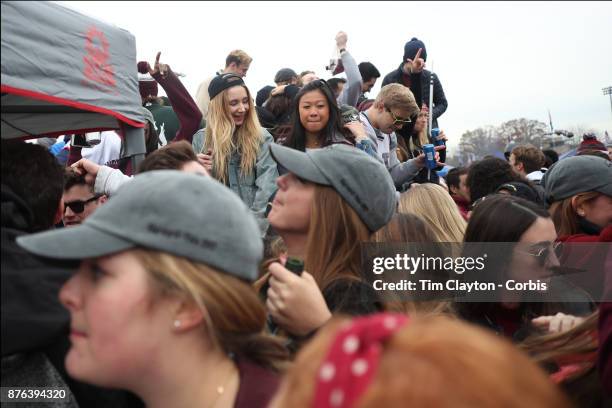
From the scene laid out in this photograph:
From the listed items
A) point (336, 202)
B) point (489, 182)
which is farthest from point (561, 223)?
point (336, 202)

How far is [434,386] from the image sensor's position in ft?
3.14

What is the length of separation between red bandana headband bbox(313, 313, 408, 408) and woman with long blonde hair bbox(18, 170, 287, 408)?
81 cm

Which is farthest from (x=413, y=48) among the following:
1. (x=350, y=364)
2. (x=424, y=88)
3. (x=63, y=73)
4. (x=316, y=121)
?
(x=350, y=364)

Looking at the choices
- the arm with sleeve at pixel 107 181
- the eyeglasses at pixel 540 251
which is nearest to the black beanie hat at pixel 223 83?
the arm with sleeve at pixel 107 181

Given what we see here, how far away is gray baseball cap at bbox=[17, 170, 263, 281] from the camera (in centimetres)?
175

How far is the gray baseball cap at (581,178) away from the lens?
4.58 m

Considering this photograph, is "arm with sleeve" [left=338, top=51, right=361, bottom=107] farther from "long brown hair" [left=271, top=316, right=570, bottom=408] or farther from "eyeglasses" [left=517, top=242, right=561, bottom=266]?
"long brown hair" [left=271, top=316, right=570, bottom=408]

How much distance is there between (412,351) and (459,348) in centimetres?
7

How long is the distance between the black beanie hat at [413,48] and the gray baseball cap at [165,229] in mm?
6470

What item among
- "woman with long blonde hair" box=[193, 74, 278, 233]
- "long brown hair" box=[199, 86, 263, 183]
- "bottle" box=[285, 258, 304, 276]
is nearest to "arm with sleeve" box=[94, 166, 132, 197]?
"bottle" box=[285, 258, 304, 276]

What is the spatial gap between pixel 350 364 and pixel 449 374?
0.49ft

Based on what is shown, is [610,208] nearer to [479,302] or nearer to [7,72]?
[479,302]

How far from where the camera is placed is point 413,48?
7.89m

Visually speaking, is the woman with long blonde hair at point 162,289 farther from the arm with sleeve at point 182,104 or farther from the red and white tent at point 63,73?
the arm with sleeve at point 182,104
